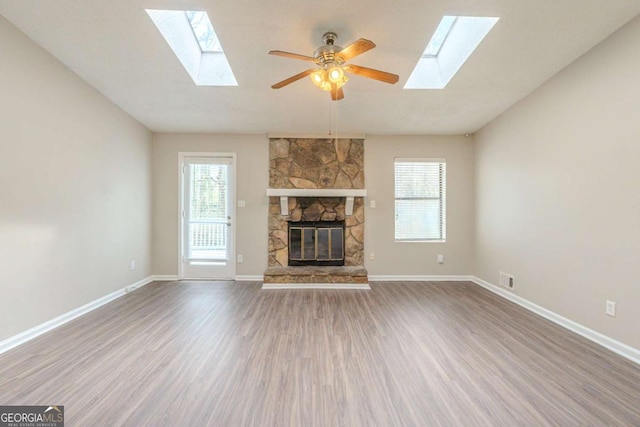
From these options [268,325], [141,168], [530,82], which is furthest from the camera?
[141,168]

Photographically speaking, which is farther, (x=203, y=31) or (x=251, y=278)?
(x=251, y=278)

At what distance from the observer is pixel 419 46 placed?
247 cm

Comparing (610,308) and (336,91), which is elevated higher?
(336,91)

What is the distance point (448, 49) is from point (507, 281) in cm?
293

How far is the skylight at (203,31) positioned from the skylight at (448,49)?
7.06 feet

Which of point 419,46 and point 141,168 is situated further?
point 141,168

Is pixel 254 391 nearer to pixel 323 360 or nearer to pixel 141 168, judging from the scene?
pixel 323 360

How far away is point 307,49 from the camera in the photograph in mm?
2508

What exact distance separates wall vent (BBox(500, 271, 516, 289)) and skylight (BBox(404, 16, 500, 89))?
254 cm

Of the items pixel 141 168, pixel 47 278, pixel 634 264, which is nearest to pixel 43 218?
pixel 47 278

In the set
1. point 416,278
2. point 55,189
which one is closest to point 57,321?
point 55,189

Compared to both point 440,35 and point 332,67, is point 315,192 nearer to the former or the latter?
point 332,67

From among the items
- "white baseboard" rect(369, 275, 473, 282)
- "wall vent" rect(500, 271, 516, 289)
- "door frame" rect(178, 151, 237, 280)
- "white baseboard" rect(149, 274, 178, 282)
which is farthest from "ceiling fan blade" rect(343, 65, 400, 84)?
"white baseboard" rect(149, 274, 178, 282)

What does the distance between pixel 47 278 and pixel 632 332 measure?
16.2ft
